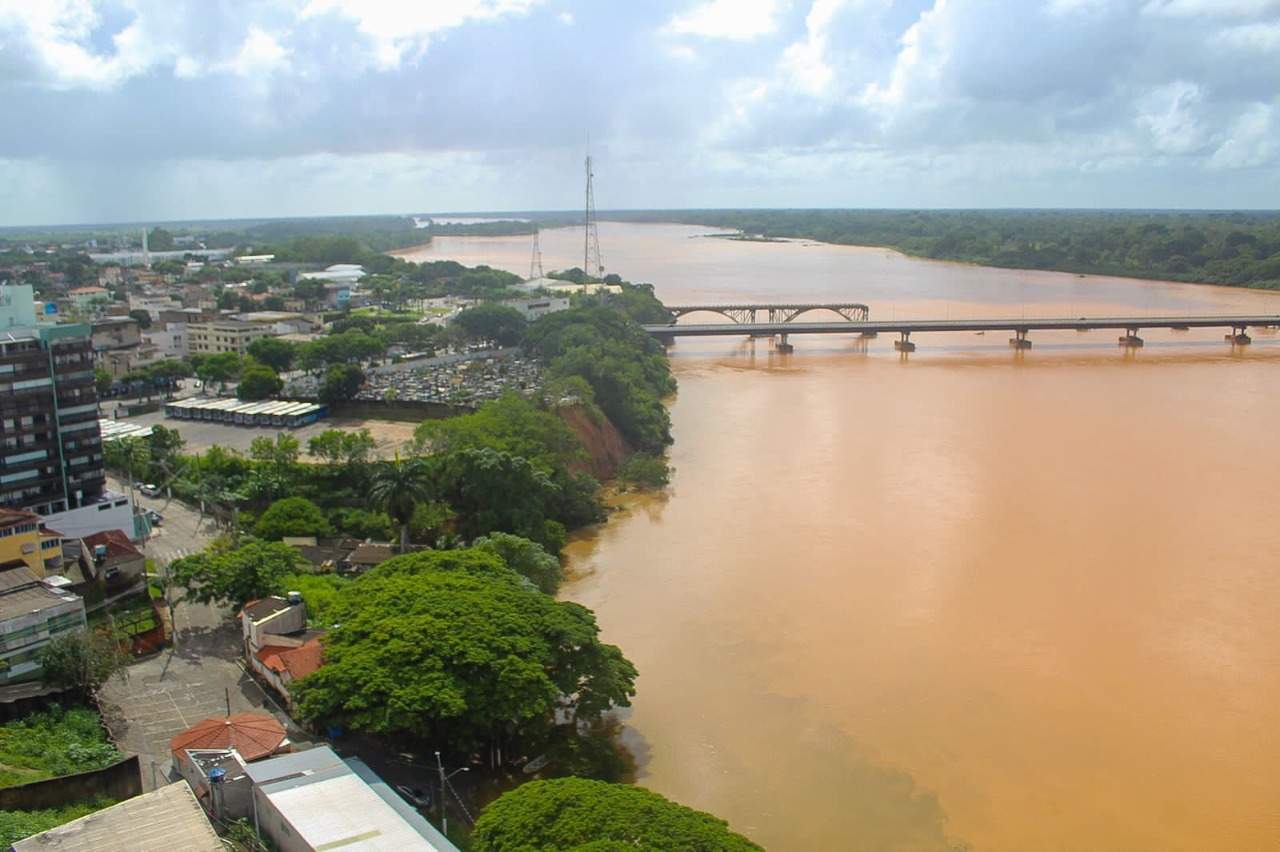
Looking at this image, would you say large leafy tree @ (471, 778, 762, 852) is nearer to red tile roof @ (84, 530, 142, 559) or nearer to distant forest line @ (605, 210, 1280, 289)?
red tile roof @ (84, 530, 142, 559)

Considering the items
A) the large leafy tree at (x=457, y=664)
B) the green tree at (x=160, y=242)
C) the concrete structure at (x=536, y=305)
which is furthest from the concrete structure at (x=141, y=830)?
the green tree at (x=160, y=242)

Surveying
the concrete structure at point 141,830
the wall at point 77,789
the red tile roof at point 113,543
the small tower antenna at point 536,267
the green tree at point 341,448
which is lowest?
the wall at point 77,789

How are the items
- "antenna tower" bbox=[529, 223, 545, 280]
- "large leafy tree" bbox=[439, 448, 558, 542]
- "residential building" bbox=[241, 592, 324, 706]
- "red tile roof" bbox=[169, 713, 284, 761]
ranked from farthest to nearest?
1. "antenna tower" bbox=[529, 223, 545, 280]
2. "large leafy tree" bbox=[439, 448, 558, 542]
3. "residential building" bbox=[241, 592, 324, 706]
4. "red tile roof" bbox=[169, 713, 284, 761]

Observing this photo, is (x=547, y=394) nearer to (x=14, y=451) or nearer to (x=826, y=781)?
(x=14, y=451)

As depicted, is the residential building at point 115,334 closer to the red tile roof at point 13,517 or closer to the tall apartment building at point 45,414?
the tall apartment building at point 45,414

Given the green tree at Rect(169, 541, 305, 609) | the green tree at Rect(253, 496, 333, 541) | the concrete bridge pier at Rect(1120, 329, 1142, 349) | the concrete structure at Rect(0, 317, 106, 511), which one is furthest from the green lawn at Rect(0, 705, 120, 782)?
the concrete bridge pier at Rect(1120, 329, 1142, 349)

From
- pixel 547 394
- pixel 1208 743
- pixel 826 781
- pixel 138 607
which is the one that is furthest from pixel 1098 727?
pixel 547 394
